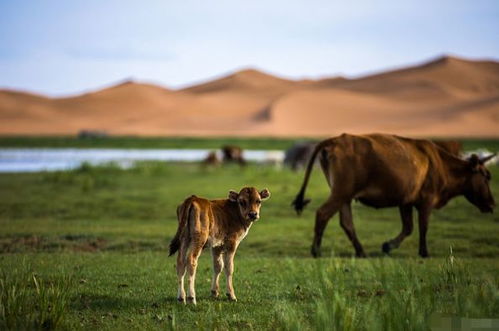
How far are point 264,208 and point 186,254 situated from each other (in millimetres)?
12185

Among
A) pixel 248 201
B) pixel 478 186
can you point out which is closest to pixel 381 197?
pixel 478 186

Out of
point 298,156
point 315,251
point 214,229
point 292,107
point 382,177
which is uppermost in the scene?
point 292,107

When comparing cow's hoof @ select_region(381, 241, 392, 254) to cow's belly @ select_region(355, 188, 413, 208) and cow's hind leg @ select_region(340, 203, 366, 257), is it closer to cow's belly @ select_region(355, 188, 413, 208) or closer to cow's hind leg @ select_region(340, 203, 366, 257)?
cow's hind leg @ select_region(340, 203, 366, 257)

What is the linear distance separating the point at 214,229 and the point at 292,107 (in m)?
140

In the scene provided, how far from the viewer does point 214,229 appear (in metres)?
8.31

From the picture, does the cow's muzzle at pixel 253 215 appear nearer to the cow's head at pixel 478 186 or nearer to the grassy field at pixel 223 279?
the grassy field at pixel 223 279

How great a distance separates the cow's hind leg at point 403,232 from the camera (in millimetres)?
13195

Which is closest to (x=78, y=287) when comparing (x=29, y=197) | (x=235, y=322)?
(x=235, y=322)

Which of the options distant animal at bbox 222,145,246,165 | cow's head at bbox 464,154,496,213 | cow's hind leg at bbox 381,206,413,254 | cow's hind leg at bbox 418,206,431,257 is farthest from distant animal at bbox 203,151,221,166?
cow's hind leg at bbox 418,206,431,257

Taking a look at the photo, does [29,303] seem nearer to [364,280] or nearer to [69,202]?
[364,280]

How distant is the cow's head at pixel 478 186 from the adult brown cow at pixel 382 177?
4.9 inches

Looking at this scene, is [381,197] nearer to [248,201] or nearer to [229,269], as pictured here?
[248,201]

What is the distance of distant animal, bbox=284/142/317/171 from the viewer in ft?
116

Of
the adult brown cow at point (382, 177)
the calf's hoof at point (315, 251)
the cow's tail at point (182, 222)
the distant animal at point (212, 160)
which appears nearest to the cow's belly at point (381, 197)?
the adult brown cow at point (382, 177)
